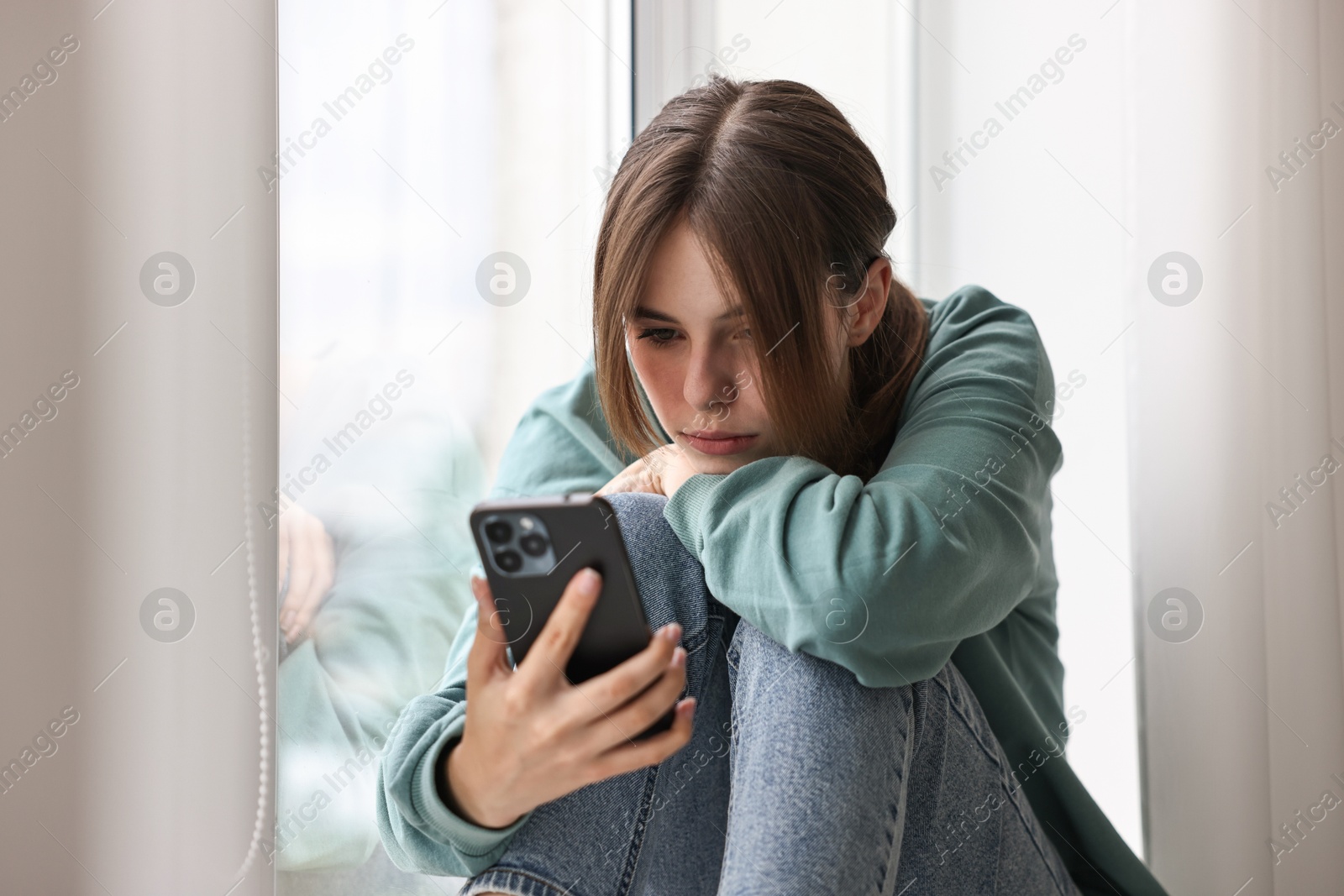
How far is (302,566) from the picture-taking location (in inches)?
33.3

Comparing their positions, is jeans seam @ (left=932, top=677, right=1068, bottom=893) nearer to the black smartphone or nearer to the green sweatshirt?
the green sweatshirt

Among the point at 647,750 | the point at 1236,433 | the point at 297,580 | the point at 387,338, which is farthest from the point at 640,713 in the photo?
the point at 1236,433

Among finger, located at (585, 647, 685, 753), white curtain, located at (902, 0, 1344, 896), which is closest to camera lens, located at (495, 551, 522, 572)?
finger, located at (585, 647, 685, 753)

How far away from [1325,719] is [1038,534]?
0.43 metres

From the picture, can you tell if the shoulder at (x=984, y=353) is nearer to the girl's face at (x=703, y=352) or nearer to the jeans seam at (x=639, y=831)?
the girl's face at (x=703, y=352)

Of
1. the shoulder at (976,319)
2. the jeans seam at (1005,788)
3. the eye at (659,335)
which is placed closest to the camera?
the jeans seam at (1005,788)

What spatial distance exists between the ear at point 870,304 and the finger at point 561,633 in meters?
0.38

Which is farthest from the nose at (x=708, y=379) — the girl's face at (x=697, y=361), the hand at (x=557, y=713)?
the hand at (x=557, y=713)

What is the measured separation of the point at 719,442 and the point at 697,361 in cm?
9

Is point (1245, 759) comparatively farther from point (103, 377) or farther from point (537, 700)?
point (103, 377)

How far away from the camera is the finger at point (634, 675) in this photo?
60cm

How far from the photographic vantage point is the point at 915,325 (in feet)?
3.13

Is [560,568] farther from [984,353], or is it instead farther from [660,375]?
[984,353]

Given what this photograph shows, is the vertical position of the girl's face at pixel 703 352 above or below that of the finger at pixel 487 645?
above
